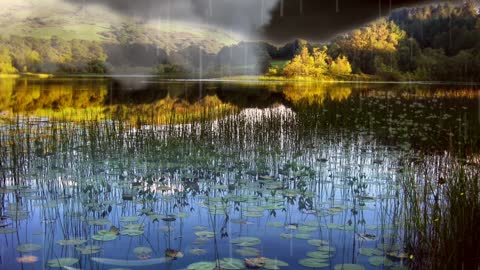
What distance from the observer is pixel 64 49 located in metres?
58.2

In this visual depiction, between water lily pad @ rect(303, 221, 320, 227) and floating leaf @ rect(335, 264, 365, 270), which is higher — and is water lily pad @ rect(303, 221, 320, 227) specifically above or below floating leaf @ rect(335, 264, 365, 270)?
above

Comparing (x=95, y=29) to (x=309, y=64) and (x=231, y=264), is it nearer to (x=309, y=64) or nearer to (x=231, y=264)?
(x=309, y=64)

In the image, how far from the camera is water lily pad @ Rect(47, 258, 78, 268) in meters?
2.73

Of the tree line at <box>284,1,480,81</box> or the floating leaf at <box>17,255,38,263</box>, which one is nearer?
the floating leaf at <box>17,255,38,263</box>

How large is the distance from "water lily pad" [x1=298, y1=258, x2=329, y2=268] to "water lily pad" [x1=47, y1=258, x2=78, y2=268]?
1.34 m

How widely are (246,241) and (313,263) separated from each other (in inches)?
19.8

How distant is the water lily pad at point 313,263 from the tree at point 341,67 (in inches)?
1911

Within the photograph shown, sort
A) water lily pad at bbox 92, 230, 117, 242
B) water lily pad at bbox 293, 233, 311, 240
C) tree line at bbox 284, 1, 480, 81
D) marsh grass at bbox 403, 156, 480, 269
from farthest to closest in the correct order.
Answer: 1. tree line at bbox 284, 1, 480, 81
2. water lily pad at bbox 293, 233, 311, 240
3. water lily pad at bbox 92, 230, 117, 242
4. marsh grass at bbox 403, 156, 480, 269

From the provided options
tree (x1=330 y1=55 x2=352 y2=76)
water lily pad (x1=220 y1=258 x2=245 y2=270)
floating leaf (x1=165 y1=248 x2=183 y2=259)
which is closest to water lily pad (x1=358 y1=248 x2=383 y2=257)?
water lily pad (x1=220 y1=258 x2=245 y2=270)

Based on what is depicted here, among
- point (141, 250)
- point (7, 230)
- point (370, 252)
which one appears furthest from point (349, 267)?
point (7, 230)

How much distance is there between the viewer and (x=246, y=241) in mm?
3143

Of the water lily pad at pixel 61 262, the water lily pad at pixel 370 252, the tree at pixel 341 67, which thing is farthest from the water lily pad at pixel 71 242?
the tree at pixel 341 67

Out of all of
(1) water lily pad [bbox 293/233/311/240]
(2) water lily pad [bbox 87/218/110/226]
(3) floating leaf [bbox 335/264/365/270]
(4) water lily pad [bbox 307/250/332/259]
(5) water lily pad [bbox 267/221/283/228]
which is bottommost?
(3) floating leaf [bbox 335/264/365/270]

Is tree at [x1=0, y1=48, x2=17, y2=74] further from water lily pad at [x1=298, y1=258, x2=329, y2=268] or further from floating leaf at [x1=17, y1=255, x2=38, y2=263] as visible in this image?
water lily pad at [x1=298, y1=258, x2=329, y2=268]
